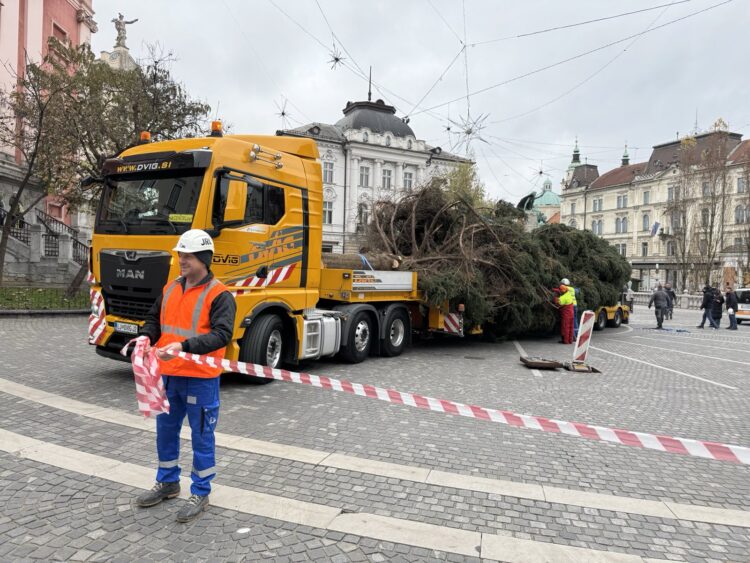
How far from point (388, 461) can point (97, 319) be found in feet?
15.1

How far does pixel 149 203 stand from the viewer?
6.60m

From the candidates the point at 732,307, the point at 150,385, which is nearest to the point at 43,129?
the point at 150,385

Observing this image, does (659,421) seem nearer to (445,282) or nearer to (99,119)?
(445,282)

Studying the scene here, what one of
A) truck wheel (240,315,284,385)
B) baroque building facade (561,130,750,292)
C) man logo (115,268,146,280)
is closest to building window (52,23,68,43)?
man logo (115,268,146,280)

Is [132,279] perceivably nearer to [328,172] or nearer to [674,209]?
[674,209]

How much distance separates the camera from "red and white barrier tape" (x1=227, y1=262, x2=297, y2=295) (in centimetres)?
670

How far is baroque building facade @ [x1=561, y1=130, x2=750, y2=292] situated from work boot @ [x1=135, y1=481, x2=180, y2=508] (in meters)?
41.2

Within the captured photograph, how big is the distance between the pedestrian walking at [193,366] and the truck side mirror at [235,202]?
10.1 feet

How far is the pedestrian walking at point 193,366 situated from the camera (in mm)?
3328

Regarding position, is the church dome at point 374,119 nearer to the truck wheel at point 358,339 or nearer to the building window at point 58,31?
the building window at point 58,31

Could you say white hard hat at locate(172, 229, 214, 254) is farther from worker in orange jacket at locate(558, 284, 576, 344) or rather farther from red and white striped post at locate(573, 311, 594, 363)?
worker in orange jacket at locate(558, 284, 576, 344)

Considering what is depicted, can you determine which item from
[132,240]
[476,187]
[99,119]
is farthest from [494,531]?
[476,187]

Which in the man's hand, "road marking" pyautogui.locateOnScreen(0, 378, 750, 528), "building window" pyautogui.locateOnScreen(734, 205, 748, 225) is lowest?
"road marking" pyautogui.locateOnScreen(0, 378, 750, 528)

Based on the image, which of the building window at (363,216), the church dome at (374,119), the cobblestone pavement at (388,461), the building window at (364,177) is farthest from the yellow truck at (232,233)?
the church dome at (374,119)
